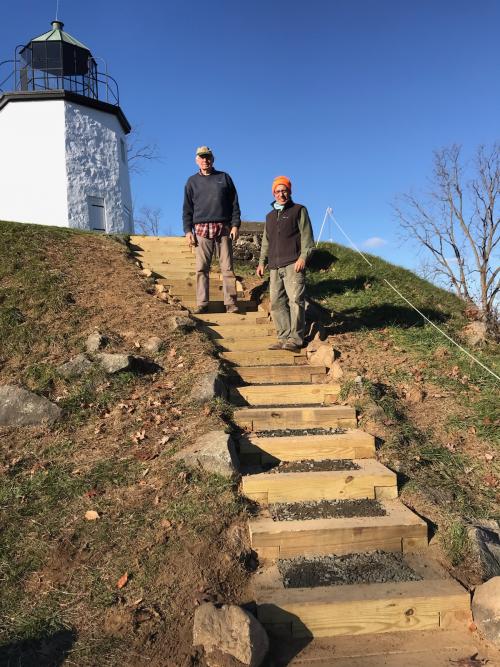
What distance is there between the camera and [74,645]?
2693 millimetres

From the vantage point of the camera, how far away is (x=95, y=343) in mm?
5543

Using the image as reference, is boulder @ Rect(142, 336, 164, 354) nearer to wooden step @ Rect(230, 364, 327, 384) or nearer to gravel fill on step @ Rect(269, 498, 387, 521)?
wooden step @ Rect(230, 364, 327, 384)

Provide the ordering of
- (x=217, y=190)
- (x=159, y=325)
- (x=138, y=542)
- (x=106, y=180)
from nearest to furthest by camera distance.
A: (x=138, y=542) → (x=159, y=325) → (x=217, y=190) → (x=106, y=180)

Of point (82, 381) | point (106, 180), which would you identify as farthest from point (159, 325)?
point (106, 180)

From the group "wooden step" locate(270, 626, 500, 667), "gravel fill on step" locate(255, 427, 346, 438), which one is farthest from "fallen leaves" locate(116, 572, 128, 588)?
"gravel fill on step" locate(255, 427, 346, 438)

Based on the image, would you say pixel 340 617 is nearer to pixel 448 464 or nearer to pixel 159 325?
pixel 448 464

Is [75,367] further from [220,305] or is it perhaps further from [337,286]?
[337,286]

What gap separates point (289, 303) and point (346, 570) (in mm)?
3696

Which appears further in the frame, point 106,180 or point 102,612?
point 106,180

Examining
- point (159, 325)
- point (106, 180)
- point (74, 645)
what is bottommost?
point (74, 645)

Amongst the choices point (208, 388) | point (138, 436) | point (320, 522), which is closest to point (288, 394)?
point (208, 388)

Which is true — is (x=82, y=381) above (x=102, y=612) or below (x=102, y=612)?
above

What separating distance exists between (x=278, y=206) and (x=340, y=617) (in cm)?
479

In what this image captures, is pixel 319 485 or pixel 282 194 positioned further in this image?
pixel 282 194
